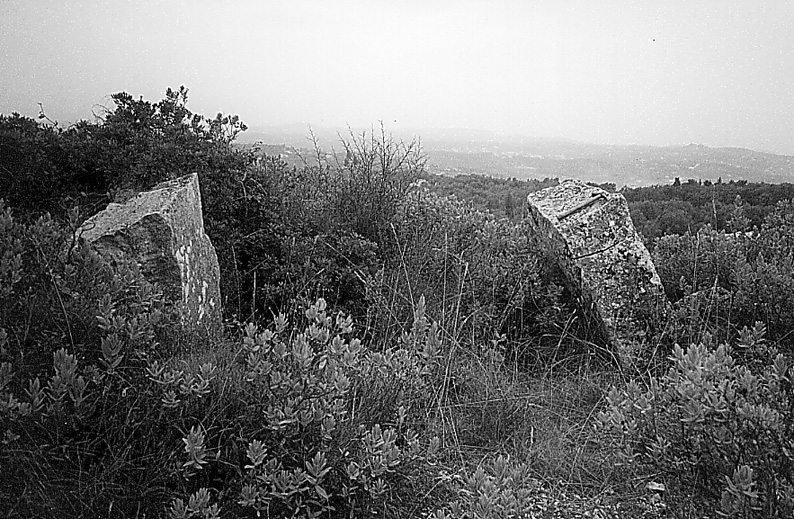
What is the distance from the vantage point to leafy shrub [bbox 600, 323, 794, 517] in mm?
1805

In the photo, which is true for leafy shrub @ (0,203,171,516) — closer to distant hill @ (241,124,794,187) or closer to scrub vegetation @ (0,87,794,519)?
scrub vegetation @ (0,87,794,519)

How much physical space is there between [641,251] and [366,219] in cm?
216

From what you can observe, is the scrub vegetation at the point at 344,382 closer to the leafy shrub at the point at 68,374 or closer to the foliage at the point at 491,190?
the leafy shrub at the point at 68,374

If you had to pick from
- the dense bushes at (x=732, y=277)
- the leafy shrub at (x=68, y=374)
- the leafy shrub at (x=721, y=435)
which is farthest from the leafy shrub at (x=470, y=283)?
the leafy shrub at (x=68, y=374)

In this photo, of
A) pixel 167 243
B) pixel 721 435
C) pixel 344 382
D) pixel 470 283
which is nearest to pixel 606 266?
pixel 470 283

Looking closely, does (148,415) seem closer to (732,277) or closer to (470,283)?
(470,283)

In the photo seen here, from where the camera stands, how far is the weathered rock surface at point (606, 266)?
13.7 feet

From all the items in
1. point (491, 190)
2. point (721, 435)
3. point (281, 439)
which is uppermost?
point (491, 190)

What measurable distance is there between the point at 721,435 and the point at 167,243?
2.79 m

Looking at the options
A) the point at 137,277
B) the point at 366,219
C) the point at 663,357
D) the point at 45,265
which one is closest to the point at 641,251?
the point at 663,357

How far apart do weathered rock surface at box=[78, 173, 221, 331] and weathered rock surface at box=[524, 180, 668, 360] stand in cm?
242

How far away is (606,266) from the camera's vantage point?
14.1 ft

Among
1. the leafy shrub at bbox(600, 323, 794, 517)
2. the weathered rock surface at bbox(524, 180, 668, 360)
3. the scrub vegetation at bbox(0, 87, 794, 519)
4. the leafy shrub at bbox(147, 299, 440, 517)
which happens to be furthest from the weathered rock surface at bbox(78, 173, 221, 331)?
the weathered rock surface at bbox(524, 180, 668, 360)

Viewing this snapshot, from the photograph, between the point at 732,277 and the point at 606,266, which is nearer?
the point at 606,266
